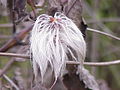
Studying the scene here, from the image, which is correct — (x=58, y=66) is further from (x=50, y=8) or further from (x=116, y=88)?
(x=116, y=88)

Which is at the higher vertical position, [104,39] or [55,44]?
[55,44]

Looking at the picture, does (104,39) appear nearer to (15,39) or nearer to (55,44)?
(15,39)

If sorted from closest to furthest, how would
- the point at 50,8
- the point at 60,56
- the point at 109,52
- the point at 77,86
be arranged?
the point at 60,56 < the point at 50,8 < the point at 77,86 < the point at 109,52

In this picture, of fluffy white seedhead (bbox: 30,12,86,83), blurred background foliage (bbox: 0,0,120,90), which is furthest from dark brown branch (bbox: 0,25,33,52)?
blurred background foliage (bbox: 0,0,120,90)

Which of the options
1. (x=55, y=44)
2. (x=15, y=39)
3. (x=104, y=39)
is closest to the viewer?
(x=55, y=44)

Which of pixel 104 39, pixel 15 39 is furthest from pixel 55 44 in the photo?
pixel 104 39

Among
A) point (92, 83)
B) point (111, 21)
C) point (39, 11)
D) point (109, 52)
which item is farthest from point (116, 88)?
point (39, 11)

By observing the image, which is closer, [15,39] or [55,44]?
[55,44]

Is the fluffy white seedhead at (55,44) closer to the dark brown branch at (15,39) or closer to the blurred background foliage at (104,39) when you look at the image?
the dark brown branch at (15,39)
